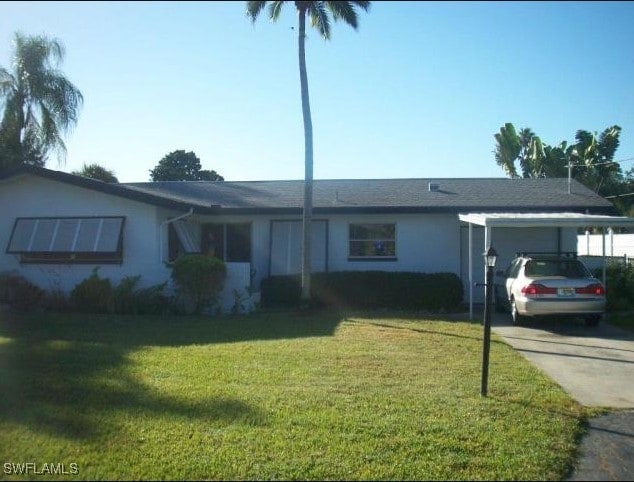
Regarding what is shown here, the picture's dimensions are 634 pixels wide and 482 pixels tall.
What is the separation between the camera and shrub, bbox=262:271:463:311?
13414mm

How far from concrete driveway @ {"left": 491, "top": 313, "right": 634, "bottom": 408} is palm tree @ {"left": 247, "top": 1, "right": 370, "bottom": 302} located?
4.44 m

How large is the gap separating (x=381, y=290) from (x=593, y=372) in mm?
6684

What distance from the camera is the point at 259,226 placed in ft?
Result: 52.0

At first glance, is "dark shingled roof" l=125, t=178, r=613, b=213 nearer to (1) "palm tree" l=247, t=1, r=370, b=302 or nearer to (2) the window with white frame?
(2) the window with white frame

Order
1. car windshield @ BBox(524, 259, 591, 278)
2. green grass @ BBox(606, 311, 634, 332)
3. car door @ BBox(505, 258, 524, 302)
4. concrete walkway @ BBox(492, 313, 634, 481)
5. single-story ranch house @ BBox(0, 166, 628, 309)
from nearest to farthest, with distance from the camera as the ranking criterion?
1. concrete walkway @ BBox(492, 313, 634, 481)
2. car windshield @ BBox(524, 259, 591, 278)
3. green grass @ BBox(606, 311, 634, 332)
4. car door @ BBox(505, 258, 524, 302)
5. single-story ranch house @ BBox(0, 166, 628, 309)

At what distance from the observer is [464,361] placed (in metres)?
7.77

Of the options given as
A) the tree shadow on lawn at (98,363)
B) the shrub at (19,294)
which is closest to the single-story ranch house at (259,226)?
the shrub at (19,294)

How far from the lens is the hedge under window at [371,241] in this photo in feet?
51.0

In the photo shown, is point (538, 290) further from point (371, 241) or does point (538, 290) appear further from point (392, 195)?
point (392, 195)

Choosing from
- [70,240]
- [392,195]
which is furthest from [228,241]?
[392,195]

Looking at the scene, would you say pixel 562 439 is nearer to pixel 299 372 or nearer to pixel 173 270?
pixel 299 372
